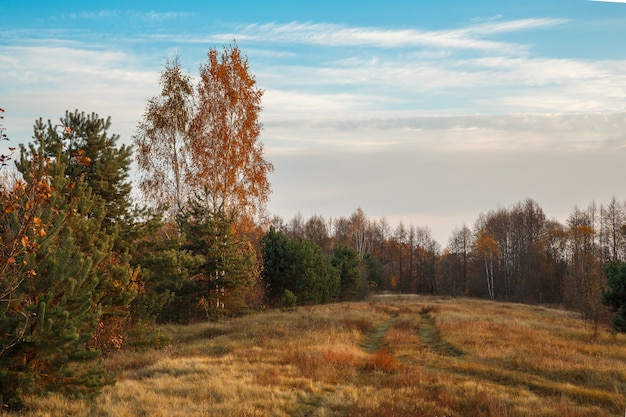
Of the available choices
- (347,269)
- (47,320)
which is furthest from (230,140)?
(347,269)

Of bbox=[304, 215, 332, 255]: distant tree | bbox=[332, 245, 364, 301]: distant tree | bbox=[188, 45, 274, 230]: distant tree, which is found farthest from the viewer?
bbox=[304, 215, 332, 255]: distant tree

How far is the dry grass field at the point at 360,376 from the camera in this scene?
9.14 meters

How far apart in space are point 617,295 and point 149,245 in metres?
22.9

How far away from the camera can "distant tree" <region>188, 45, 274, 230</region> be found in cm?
2306

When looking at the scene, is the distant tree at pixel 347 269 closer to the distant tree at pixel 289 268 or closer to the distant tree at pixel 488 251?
the distant tree at pixel 289 268

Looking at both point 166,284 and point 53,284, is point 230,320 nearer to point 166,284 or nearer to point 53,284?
point 166,284

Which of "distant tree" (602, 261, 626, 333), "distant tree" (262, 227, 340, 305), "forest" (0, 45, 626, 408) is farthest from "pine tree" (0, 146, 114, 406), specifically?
"distant tree" (262, 227, 340, 305)

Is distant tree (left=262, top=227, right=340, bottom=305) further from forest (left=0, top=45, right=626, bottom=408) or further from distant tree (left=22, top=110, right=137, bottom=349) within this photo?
distant tree (left=22, top=110, right=137, bottom=349)

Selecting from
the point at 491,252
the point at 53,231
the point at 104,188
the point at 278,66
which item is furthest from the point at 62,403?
the point at 491,252

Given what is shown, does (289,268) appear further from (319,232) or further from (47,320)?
(319,232)

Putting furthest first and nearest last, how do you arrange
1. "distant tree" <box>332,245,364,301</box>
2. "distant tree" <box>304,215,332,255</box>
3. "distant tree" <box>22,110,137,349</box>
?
"distant tree" <box>304,215,332,255</box>, "distant tree" <box>332,245,364,301</box>, "distant tree" <box>22,110,137,349</box>

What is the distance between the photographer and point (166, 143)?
23766mm

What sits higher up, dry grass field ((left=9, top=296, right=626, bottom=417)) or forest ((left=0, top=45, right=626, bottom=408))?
forest ((left=0, top=45, right=626, bottom=408))

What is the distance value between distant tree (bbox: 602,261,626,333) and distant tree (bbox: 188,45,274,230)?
59.4 ft
